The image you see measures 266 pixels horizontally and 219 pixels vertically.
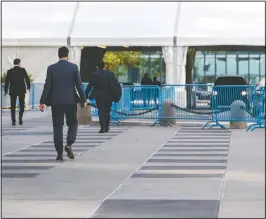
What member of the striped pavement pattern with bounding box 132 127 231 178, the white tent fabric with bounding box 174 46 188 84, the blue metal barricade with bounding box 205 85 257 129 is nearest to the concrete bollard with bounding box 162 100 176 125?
the blue metal barricade with bounding box 205 85 257 129

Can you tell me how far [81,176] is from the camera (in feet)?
37.0

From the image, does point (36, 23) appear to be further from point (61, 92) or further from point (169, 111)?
point (61, 92)

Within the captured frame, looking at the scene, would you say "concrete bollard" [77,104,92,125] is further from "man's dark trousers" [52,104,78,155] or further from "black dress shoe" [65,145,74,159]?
"man's dark trousers" [52,104,78,155]

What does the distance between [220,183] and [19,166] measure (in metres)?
3.61

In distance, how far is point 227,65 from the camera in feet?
182

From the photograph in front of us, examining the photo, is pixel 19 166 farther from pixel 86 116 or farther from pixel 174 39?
pixel 174 39

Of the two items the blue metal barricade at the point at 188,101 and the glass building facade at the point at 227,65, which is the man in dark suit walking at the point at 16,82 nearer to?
the blue metal barricade at the point at 188,101

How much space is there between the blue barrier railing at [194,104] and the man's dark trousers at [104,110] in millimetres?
3410

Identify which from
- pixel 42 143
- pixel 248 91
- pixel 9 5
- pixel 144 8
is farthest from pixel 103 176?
pixel 9 5

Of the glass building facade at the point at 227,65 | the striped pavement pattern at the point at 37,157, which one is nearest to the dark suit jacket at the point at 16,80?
the striped pavement pattern at the point at 37,157

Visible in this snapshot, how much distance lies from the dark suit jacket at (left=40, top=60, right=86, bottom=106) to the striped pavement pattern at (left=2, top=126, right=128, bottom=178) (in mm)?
1000

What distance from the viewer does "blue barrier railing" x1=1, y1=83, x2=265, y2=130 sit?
72.7 feet

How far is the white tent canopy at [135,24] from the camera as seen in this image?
3081cm

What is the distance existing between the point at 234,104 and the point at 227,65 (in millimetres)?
33517
